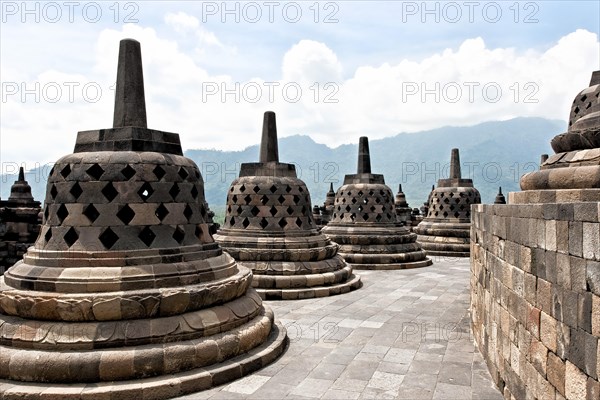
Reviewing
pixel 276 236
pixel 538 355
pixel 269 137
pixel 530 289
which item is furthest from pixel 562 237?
pixel 269 137

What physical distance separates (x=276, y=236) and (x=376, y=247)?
481 centimetres

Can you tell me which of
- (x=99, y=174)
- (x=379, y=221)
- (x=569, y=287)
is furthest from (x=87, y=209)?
(x=379, y=221)

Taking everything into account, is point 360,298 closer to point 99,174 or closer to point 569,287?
point 99,174

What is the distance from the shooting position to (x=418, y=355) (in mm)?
6289

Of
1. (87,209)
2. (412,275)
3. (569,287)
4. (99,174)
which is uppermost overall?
(99,174)

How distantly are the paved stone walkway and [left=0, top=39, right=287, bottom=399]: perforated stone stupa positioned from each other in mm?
471

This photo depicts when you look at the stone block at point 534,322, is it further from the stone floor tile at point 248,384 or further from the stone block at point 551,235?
the stone floor tile at point 248,384

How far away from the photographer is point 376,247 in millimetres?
14805

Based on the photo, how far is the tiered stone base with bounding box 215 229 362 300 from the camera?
10.3m

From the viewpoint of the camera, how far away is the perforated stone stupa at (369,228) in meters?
14.7

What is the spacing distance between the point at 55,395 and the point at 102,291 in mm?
1126

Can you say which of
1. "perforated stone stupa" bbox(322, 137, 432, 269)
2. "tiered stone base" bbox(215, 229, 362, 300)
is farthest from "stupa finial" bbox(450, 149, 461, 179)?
"tiered stone base" bbox(215, 229, 362, 300)

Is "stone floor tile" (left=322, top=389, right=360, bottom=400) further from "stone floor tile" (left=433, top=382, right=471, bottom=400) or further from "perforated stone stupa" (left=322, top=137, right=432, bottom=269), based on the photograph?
"perforated stone stupa" (left=322, top=137, right=432, bottom=269)

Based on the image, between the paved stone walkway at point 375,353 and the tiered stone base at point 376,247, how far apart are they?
377 centimetres
